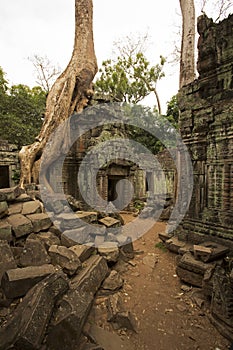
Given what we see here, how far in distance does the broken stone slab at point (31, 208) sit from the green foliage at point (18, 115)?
788 centimetres

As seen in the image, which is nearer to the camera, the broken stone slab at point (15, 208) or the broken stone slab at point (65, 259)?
the broken stone slab at point (65, 259)

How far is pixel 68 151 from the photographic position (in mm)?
8570

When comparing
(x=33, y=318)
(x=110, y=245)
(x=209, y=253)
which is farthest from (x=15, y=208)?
(x=209, y=253)

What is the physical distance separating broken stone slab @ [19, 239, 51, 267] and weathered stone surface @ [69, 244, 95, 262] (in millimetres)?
547

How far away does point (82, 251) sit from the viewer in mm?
3336

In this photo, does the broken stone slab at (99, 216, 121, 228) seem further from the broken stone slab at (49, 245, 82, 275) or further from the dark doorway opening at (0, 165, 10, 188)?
the dark doorway opening at (0, 165, 10, 188)

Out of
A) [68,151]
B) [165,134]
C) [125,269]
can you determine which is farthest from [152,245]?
[165,134]

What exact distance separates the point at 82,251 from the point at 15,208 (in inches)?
64.7

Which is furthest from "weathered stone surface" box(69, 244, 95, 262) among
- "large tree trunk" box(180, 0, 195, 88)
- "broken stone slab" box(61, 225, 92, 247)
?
"large tree trunk" box(180, 0, 195, 88)

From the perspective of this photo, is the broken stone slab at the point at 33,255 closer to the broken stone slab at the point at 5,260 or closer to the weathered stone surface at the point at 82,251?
the broken stone slab at the point at 5,260

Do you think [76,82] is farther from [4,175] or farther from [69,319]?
[69,319]

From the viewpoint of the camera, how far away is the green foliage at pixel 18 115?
11172 mm

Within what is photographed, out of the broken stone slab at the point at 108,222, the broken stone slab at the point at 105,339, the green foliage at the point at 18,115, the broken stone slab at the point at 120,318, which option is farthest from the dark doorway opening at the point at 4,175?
the broken stone slab at the point at 105,339

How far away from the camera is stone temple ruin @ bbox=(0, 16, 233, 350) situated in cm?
196
